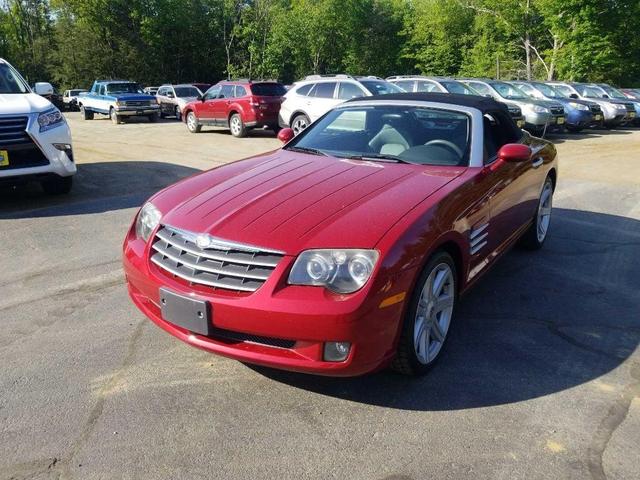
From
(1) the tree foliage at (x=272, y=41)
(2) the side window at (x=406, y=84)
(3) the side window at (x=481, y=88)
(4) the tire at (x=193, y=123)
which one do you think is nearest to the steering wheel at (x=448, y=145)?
(2) the side window at (x=406, y=84)

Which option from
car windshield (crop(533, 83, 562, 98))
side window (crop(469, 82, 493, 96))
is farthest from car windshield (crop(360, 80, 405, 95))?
car windshield (crop(533, 83, 562, 98))

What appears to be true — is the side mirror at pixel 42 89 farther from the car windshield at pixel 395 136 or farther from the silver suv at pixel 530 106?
the silver suv at pixel 530 106

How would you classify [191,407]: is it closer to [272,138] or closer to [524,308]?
[524,308]

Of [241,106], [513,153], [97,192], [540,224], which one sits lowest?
[97,192]

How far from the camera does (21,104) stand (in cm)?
710

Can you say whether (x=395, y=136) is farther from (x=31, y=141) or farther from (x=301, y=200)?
(x=31, y=141)

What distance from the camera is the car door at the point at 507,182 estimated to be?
13.4 ft

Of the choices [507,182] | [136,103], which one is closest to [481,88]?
[136,103]

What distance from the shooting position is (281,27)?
140ft

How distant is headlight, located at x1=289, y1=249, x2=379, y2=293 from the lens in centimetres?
270

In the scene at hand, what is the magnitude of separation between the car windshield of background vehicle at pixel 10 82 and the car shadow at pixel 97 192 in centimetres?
138

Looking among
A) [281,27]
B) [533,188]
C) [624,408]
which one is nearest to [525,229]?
[533,188]

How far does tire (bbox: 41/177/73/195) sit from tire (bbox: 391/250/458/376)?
6261 millimetres

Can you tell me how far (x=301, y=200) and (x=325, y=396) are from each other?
1.11 metres
